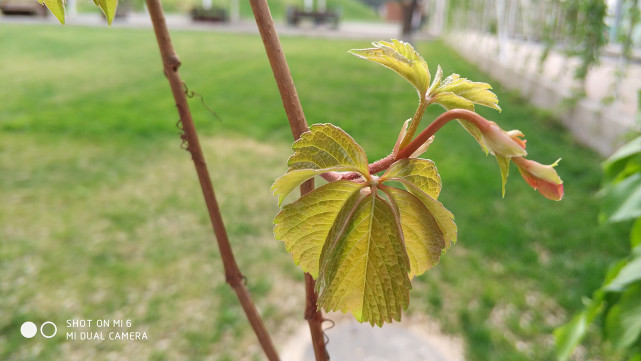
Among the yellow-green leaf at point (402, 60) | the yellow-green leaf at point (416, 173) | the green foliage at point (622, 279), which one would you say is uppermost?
the yellow-green leaf at point (402, 60)

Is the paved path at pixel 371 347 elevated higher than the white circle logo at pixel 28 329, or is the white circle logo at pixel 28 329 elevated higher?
the paved path at pixel 371 347

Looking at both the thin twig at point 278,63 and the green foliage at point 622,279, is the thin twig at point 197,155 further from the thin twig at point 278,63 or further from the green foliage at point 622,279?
the green foliage at point 622,279

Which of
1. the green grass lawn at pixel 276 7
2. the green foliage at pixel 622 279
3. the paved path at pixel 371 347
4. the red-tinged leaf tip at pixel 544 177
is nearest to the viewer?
the red-tinged leaf tip at pixel 544 177

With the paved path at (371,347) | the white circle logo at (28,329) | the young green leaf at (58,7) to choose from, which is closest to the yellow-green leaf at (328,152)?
the young green leaf at (58,7)

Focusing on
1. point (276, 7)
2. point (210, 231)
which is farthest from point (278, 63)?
point (276, 7)

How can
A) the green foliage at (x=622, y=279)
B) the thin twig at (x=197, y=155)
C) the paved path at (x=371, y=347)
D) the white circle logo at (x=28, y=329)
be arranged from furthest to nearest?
the white circle logo at (x=28, y=329), the paved path at (x=371, y=347), the green foliage at (x=622, y=279), the thin twig at (x=197, y=155)

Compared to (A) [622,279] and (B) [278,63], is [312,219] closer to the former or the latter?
(B) [278,63]

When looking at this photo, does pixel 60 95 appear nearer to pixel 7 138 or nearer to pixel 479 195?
pixel 7 138
